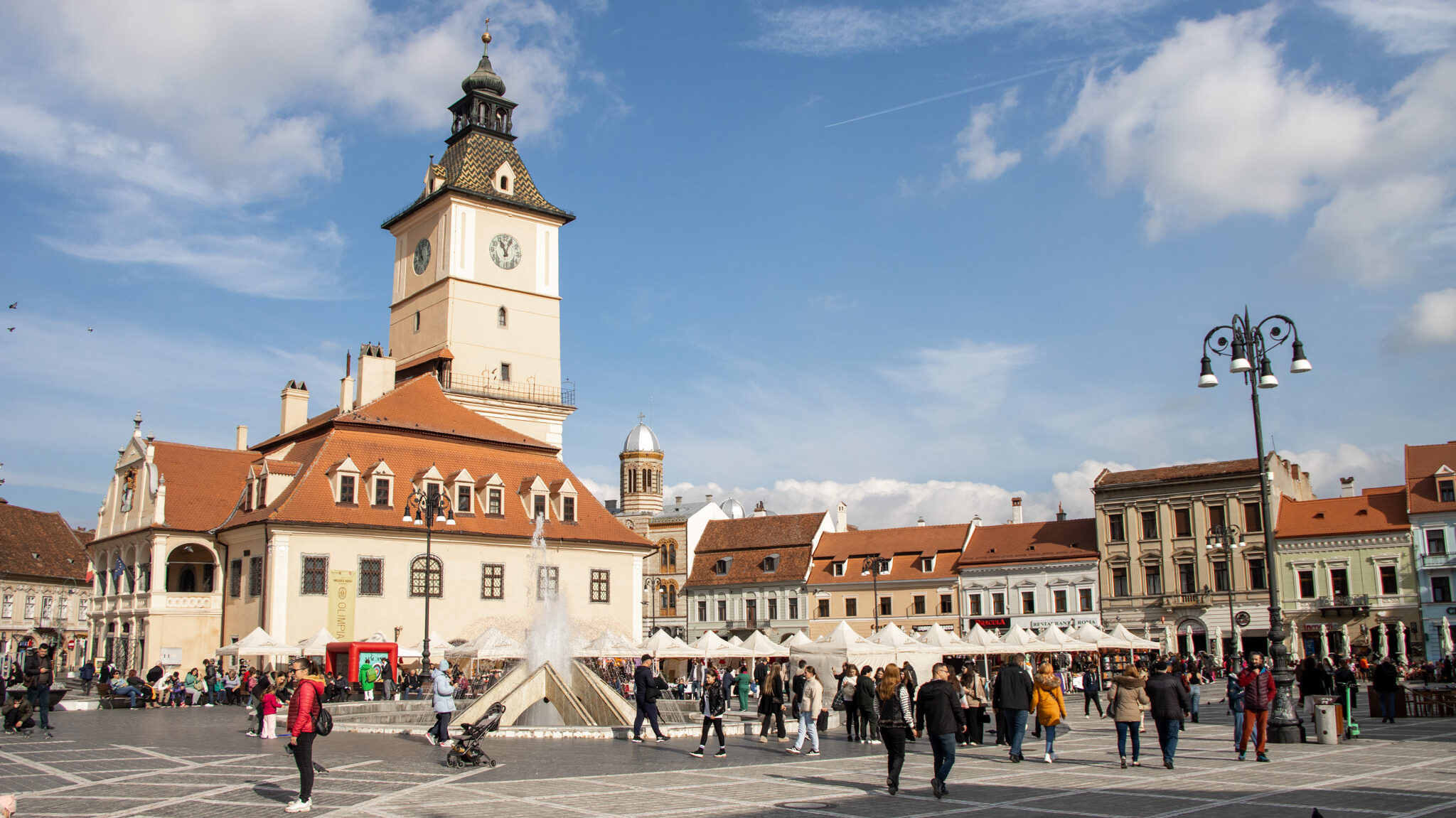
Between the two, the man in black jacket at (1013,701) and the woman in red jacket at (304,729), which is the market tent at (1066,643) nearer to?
the man in black jacket at (1013,701)

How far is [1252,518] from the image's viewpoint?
Answer: 58.1 metres

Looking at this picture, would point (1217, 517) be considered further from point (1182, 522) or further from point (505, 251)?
point (505, 251)

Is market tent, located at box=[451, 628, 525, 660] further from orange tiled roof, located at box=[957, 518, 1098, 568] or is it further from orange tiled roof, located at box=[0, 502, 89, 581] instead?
orange tiled roof, located at box=[0, 502, 89, 581]

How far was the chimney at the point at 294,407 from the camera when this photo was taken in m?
52.8

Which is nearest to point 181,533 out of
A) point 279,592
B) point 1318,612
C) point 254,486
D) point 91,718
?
point 254,486

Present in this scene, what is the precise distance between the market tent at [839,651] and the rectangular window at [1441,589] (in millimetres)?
34222

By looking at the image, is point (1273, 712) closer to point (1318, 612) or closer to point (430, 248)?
point (1318, 612)

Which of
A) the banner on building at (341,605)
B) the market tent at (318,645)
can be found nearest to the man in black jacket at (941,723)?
the market tent at (318,645)

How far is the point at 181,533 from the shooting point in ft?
143

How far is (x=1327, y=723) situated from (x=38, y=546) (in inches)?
3006

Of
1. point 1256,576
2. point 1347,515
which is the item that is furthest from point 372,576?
point 1347,515

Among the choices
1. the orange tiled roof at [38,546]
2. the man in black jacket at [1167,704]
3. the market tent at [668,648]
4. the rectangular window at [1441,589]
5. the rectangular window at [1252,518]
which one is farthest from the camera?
the orange tiled roof at [38,546]

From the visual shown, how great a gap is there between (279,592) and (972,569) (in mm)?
38988

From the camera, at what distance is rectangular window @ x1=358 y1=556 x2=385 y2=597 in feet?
138
